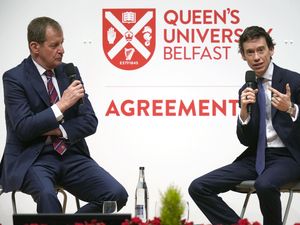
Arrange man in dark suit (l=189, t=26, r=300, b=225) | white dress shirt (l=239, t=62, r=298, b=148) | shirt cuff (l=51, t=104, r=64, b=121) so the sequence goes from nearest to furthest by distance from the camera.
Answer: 1. shirt cuff (l=51, t=104, r=64, b=121)
2. man in dark suit (l=189, t=26, r=300, b=225)
3. white dress shirt (l=239, t=62, r=298, b=148)

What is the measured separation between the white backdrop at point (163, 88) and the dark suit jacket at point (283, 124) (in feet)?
3.49

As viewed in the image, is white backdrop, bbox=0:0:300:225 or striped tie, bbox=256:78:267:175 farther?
white backdrop, bbox=0:0:300:225

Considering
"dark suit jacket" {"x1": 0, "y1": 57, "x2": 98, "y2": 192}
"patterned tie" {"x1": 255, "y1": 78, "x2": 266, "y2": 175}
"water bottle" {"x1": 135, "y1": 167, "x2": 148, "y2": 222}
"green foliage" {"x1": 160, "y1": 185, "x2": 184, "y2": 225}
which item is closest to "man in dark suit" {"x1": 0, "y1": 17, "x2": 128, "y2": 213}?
"dark suit jacket" {"x1": 0, "y1": 57, "x2": 98, "y2": 192}

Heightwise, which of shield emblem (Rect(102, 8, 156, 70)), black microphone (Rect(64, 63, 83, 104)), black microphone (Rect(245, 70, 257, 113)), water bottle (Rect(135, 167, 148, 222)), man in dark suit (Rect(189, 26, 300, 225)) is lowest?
water bottle (Rect(135, 167, 148, 222))

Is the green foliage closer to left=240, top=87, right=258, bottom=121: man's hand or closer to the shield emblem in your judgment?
left=240, top=87, right=258, bottom=121: man's hand

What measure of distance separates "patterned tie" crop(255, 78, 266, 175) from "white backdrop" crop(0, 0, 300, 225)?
1.05 m

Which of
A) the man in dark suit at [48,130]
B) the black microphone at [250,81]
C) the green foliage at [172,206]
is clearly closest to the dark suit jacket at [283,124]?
the black microphone at [250,81]

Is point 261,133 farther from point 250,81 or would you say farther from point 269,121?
point 250,81

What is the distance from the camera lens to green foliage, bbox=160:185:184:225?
194cm

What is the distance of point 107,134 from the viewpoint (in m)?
5.55

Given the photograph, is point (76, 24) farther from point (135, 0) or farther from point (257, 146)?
point (257, 146)

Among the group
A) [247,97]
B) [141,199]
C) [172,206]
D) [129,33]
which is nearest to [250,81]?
[247,97]

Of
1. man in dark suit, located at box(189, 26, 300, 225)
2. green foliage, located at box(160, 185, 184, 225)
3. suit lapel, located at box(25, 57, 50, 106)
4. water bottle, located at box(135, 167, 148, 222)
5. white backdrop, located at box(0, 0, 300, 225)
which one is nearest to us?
green foliage, located at box(160, 185, 184, 225)

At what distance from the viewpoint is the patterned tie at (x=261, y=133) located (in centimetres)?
434
